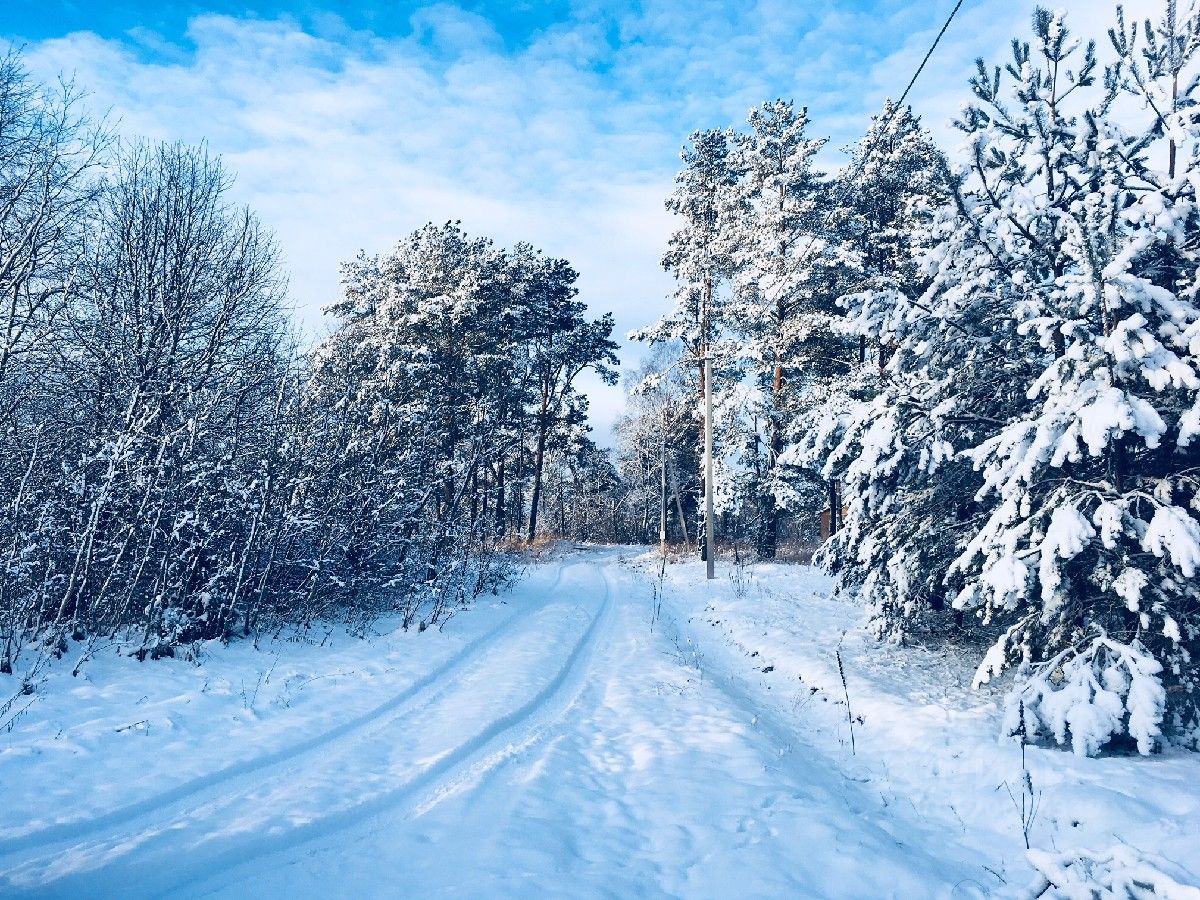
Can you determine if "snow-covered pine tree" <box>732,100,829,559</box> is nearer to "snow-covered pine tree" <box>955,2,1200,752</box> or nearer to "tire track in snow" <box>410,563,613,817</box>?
"snow-covered pine tree" <box>955,2,1200,752</box>

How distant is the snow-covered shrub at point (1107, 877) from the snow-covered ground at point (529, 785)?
211 mm

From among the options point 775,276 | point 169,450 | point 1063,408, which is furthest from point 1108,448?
point 775,276

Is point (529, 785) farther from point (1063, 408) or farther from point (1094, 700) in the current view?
point (1063, 408)

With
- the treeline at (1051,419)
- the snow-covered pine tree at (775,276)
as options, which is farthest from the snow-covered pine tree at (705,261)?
the treeline at (1051,419)

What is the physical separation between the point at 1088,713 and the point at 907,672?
3652mm

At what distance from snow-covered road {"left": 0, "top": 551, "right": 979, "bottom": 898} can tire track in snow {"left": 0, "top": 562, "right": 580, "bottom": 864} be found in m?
0.02

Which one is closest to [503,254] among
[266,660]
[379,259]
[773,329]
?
[379,259]

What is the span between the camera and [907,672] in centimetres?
859

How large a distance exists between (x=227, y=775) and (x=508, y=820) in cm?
240

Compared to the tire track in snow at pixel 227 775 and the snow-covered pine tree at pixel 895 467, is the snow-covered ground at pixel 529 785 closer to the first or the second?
the tire track in snow at pixel 227 775

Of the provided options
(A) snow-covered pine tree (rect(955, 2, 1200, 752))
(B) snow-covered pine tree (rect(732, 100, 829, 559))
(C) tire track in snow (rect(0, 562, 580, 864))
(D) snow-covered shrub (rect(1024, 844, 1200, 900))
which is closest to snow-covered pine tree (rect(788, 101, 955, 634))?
(A) snow-covered pine tree (rect(955, 2, 1200, 752))

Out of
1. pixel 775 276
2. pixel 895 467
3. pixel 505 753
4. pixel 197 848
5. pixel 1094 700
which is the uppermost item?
pixel 775 276

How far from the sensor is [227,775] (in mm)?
4824

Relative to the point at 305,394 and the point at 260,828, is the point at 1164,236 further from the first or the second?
the point at 305,394
